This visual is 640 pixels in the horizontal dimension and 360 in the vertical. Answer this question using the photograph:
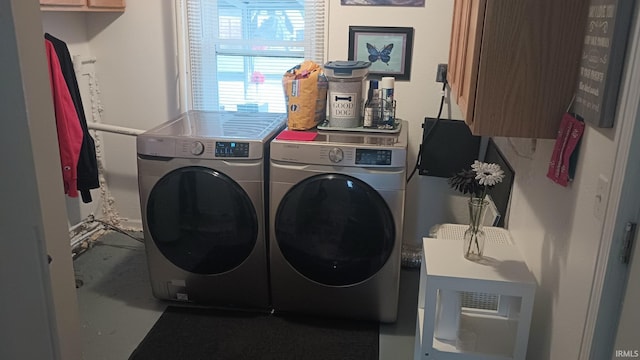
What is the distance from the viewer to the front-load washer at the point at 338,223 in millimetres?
2338

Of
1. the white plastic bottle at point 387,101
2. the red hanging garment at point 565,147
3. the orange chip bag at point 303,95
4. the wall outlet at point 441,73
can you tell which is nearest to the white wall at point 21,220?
the red hanging garment at point 565,147

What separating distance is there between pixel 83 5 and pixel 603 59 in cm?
268

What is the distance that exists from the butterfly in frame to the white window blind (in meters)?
0.30

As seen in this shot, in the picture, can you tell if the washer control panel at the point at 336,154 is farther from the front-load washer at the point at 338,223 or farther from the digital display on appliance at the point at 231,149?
the digital display on appliance at the point at 231,149

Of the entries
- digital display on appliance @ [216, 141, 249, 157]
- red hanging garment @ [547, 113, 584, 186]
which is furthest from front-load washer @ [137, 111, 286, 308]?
red hanging garment @ [547, 113, 584, 186]

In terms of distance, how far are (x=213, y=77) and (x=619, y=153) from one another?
8.64ft

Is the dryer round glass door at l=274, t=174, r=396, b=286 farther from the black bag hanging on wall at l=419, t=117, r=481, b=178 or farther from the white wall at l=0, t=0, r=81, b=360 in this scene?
the white wall at l=0, t=0, r=81, b=360

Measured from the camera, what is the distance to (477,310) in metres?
1.85

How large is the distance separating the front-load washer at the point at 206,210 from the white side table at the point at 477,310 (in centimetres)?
98

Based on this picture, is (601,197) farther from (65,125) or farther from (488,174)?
(65,125)

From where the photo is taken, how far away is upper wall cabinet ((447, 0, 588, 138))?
4.42ft

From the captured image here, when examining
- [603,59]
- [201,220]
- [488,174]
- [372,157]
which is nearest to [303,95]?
[372,157]

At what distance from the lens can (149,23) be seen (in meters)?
3.22

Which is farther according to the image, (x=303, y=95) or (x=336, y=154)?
(x=303, y=95)
